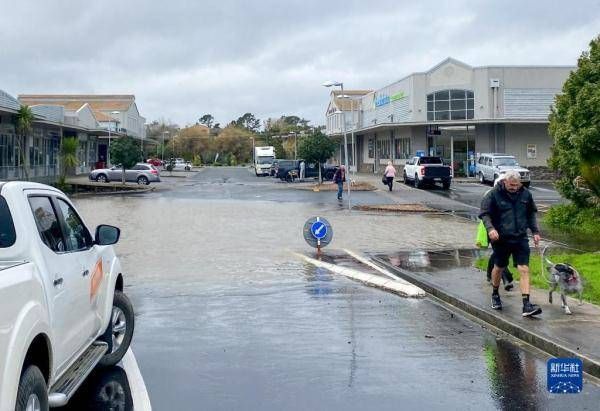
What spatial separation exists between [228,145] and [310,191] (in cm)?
9566

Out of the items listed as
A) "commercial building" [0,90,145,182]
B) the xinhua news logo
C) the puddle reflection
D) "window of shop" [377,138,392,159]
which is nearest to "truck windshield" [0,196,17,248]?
the puddle reflection

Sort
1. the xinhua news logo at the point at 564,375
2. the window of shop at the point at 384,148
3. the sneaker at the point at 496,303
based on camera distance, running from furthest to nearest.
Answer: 1. the window of shop at the point at 384,148
2. the sneaker at the point at 496,303
3. the xinhua news logo at the point at 564,375

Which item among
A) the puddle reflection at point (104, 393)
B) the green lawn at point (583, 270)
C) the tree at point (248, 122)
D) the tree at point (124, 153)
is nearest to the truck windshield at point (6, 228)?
A: the puddle reflection at point (104, 393)

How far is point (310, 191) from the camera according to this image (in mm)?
43531

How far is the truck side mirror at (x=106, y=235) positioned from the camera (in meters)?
6.49

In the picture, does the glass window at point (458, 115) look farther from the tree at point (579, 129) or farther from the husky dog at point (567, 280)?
the husky dog at point (567, 280)

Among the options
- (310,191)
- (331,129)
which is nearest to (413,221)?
(310,191)

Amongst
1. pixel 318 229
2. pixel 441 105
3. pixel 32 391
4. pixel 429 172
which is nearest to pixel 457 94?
pixel 441 105

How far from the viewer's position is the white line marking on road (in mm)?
5956

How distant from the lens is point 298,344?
8047 millimetres

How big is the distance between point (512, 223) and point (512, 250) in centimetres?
34

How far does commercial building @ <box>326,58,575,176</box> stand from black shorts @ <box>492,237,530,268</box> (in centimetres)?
4468

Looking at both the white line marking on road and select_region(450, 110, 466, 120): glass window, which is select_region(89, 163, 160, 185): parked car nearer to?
select_region(450, 110, 466, 120): glass window

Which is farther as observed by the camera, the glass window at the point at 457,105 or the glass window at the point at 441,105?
the glass window at the point at 441,105
